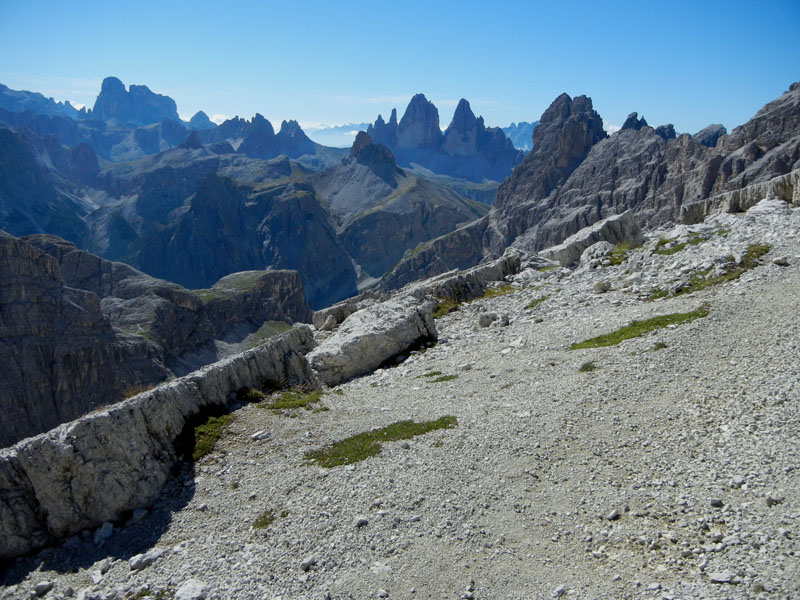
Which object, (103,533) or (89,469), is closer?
(103,533)

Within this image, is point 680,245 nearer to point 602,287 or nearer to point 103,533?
point 602,287

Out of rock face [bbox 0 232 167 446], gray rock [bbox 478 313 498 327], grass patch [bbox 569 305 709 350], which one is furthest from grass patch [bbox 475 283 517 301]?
rock face [bbox 0 232 167 446]

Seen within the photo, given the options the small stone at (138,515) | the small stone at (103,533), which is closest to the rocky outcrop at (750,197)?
the small stone at (138,515)

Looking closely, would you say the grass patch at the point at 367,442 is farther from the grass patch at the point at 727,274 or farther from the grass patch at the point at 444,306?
the grass patch at the point at 444,306

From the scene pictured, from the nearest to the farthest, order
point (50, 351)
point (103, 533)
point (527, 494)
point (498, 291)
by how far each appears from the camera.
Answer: point (527, 494) < point (103, 533) < point (498, 291) < point (50, 351)

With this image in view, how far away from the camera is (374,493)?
48.4 feet

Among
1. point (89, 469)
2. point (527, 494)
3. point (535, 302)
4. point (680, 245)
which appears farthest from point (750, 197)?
point (89, 469)

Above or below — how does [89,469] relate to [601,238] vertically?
below

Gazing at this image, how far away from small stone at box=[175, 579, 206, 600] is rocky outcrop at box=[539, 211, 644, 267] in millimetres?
44965

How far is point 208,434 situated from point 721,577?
15736 mm

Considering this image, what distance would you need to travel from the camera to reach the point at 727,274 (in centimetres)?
2764

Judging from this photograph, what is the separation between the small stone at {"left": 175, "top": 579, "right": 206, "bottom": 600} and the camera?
40.3ft

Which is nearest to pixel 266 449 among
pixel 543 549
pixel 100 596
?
pixel 100 596

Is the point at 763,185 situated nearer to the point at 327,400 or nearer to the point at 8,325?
the point at 327,400
